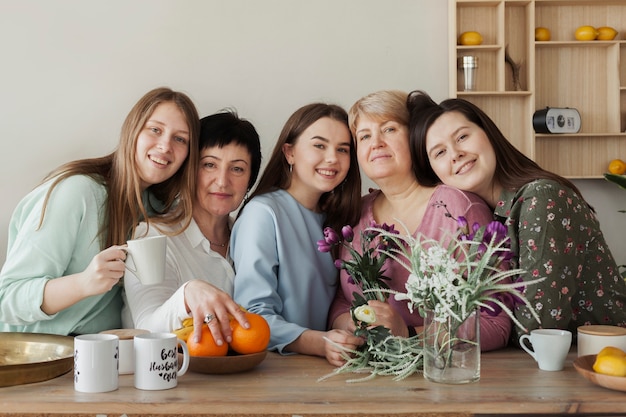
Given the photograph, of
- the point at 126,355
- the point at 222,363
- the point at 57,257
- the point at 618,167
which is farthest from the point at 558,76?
the point at 126,355

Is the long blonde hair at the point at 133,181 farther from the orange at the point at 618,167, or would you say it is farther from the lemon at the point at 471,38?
the orange at the point at 618,167

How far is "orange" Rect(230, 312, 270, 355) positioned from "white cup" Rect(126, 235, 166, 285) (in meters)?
0.21

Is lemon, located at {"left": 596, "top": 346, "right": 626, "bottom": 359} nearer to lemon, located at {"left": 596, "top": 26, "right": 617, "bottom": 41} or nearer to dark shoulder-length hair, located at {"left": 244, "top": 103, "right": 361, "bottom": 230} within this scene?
dark shoulder-length hair, located at {"left": 244, "top": 103, "right": 361, "bottom": 230}

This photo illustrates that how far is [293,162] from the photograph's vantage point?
Answer: 7.39 feet

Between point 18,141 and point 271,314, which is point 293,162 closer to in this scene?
point 271,314

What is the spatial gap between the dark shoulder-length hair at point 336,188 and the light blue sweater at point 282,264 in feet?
0.31

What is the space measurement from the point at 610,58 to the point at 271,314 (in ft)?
10.3

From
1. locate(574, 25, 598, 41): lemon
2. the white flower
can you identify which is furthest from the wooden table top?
locate(574, 25, 598, 41): lemon

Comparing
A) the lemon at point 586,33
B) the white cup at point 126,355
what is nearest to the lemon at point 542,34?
the lemon at point 586,33

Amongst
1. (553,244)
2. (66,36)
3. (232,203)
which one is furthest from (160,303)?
(66,36)

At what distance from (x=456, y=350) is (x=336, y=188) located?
0.95 m

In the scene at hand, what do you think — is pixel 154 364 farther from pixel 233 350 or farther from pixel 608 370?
pixel 608 370

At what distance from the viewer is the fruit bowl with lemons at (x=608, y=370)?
1326mm

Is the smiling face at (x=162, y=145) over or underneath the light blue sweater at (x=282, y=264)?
over
